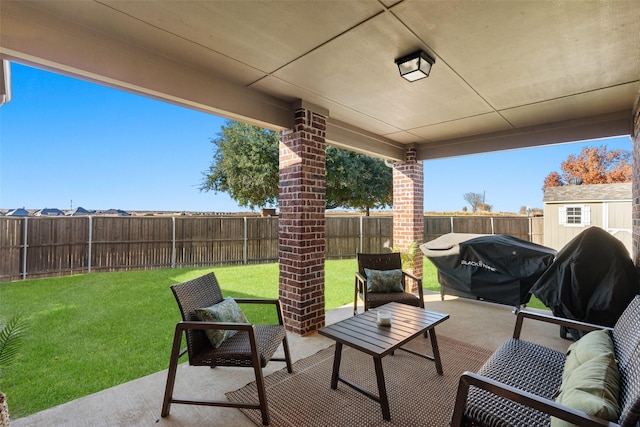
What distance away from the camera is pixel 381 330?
8.57 ft

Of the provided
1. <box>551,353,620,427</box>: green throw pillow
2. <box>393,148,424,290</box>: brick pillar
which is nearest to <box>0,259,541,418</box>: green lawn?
<box>393,148,424,290</box>: brick pillar

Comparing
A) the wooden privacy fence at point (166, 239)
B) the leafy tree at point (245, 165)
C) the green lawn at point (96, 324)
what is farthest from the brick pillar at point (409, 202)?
the leafy tree at point (245, 165)

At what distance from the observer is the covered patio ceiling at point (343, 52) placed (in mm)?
1960

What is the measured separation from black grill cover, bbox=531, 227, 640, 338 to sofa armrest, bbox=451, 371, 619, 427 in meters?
2.08

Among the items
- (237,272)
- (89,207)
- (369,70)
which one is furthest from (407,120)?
(89,207)

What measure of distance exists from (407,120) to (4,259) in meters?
8.60

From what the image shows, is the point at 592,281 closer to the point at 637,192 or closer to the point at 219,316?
the point at 637,192

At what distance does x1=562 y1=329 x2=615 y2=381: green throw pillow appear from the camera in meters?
1.76

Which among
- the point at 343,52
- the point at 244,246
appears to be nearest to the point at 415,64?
the point at 343,52

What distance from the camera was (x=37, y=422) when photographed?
2.08m

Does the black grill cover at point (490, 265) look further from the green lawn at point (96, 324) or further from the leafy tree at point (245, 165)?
the leafy tree at point (245, 165)

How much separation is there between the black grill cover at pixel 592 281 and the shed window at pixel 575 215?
8.53m

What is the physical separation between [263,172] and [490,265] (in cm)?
720

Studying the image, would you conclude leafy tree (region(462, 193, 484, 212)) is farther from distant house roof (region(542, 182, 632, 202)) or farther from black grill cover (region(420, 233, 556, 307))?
black grill cover (region(420, 233, 556, 307))
